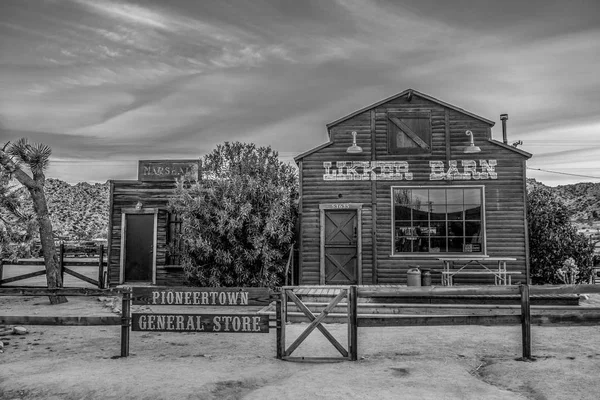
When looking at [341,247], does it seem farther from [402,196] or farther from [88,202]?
[88,202]

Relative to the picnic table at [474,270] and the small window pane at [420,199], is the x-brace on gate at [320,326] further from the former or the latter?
the small window pane at [420,199]

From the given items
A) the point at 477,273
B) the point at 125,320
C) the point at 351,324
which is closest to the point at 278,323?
the point at 351,324

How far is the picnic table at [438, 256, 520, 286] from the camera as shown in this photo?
13445 mm

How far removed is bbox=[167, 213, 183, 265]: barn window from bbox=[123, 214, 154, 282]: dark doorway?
0.57 metres

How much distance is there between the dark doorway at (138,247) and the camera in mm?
16531

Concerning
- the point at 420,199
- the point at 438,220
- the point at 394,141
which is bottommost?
the point at 438,220

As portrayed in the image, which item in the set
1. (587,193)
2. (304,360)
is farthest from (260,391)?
(587,193)

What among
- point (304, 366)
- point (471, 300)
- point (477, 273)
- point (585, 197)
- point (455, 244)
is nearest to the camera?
point (304, 366)

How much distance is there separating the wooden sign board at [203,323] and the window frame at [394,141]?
27.3 feet

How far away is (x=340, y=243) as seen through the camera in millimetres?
14531

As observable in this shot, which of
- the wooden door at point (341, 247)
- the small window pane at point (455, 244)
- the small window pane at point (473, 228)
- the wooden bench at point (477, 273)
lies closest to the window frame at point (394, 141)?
the wooden door at point (341, 247)

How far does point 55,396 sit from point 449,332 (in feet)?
23.2

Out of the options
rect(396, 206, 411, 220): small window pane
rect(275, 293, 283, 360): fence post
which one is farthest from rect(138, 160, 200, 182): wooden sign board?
rect(275, 293, 283, 360): fence post

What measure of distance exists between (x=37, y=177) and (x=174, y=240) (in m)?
4.35
